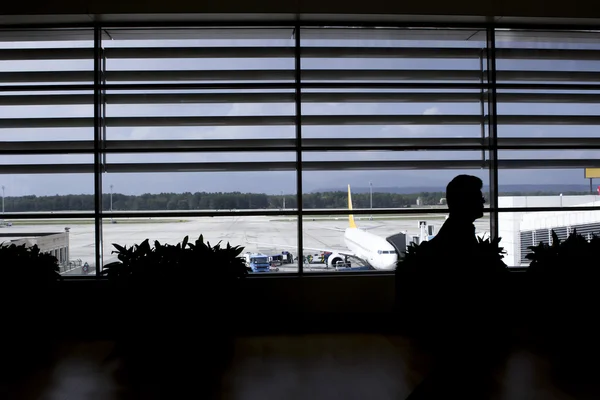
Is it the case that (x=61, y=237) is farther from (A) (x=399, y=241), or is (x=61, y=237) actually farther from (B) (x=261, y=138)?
(A) (x=399, y=241)

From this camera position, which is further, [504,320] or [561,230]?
[561,230]

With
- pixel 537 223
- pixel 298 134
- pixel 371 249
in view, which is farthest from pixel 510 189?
pixel 298 134

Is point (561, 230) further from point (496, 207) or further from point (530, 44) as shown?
point (530, 44)

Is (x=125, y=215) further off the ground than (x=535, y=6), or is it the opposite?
(x=535, y=6)

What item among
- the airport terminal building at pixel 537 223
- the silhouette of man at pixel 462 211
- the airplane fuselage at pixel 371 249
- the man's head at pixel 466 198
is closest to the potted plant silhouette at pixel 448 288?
the silhouette of man at pixel 462 211

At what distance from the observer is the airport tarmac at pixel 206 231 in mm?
4809

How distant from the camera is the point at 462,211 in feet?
9.46

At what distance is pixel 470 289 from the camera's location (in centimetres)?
330

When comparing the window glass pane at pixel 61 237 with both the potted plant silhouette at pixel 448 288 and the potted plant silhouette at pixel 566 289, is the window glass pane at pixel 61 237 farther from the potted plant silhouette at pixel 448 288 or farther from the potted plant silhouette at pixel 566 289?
the potted plant silhouette at pixel 566 289

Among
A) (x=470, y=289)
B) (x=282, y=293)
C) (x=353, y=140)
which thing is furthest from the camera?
(x=353, y=140)

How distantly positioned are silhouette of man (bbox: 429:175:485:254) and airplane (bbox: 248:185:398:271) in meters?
1.92

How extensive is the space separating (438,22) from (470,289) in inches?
126

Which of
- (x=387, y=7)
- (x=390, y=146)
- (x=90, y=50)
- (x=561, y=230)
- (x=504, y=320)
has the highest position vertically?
(x=387, y=7)

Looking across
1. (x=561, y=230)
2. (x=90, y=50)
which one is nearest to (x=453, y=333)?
(x=561, y=230)
